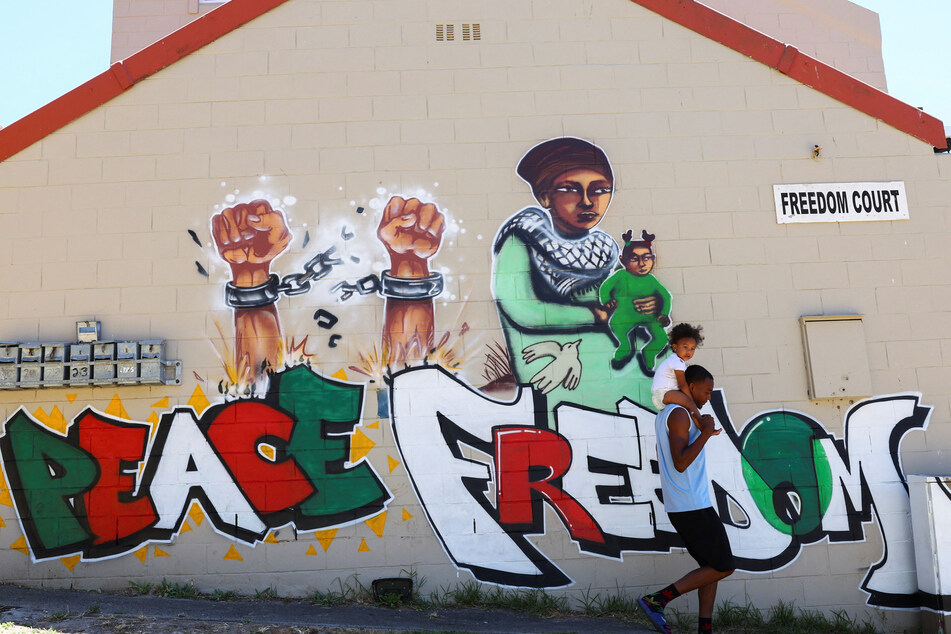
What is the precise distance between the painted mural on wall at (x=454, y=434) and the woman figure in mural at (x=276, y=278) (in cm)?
2

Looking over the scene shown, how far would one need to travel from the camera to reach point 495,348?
664cm

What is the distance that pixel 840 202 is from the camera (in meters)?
6.94

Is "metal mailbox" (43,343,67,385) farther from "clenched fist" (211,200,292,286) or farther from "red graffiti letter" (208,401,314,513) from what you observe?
"clenched fist" (211,200,292,286)

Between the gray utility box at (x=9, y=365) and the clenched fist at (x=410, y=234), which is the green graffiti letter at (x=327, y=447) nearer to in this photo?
the clenched fist at (x=410, y=234)

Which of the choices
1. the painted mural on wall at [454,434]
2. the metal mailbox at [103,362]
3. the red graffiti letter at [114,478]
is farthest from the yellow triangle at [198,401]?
the metal mailbox at [103,362]

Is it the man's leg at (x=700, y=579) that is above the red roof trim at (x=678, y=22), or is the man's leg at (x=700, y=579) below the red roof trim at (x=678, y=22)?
below

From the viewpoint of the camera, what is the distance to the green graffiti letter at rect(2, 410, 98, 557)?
20.9ft

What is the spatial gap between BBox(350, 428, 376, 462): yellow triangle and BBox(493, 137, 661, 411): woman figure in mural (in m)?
1.34

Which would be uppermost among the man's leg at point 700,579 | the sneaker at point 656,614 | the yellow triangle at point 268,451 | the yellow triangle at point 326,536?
the yellow triangle at point 268,451

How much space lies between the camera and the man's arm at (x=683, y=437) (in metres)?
5.33

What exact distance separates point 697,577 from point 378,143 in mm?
4325

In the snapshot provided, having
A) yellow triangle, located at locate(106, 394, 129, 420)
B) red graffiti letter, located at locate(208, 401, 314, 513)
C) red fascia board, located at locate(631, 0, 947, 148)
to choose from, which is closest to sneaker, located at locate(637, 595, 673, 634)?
red graffiti letter, located at locate(208, 401, 314, 513)

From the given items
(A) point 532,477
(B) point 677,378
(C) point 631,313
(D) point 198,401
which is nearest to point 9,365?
(D) point 198,401

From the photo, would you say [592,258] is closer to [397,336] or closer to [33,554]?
[397,336]
